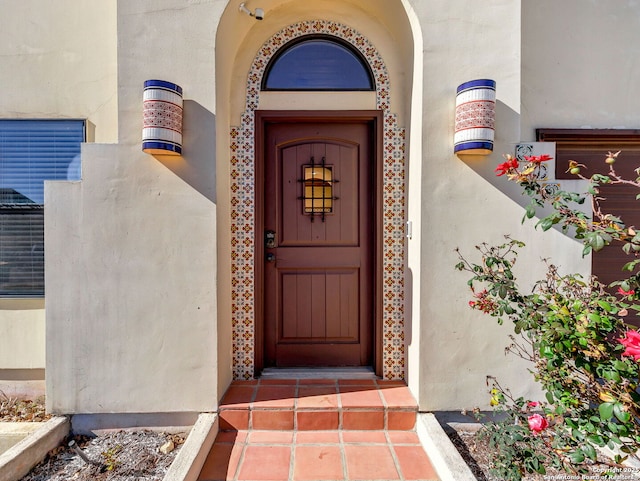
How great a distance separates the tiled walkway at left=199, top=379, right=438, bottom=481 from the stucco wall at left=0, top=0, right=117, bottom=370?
170 centimetres

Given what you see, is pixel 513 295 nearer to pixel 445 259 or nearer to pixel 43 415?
pixel 445 259

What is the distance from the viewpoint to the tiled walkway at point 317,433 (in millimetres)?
2004

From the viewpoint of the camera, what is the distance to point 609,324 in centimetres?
131

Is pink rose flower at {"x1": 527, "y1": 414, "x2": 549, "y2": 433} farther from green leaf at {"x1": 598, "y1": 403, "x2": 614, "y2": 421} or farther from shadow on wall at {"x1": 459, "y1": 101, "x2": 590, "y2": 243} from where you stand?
shadow on wall at {"x1": 459, "y1": 101, "x2": 590, "y2": 243}

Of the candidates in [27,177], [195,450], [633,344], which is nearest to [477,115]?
[633,344]

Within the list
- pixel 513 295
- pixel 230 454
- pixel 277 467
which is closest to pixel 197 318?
pixel 230 454

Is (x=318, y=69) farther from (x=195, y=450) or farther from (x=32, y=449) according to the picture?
(x=32, y=449)

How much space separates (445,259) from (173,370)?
76.8 inches

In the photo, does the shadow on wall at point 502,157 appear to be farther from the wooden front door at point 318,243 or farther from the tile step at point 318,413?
the tile step at point 318,413

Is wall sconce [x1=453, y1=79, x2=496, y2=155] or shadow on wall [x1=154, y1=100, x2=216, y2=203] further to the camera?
shadow on wall [x1=154, y1=100, x2=216, y2=203]

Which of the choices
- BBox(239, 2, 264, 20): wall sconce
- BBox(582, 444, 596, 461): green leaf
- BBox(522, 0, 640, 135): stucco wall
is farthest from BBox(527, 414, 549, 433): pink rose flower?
BBox(239, 2, 264, 20): wall sconce

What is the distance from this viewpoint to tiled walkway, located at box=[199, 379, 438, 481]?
2.00m

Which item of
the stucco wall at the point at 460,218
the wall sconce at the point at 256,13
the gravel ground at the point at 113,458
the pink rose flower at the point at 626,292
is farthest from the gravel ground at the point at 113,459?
the wall sconce at the point at 256,13

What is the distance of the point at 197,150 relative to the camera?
234 centimetres
